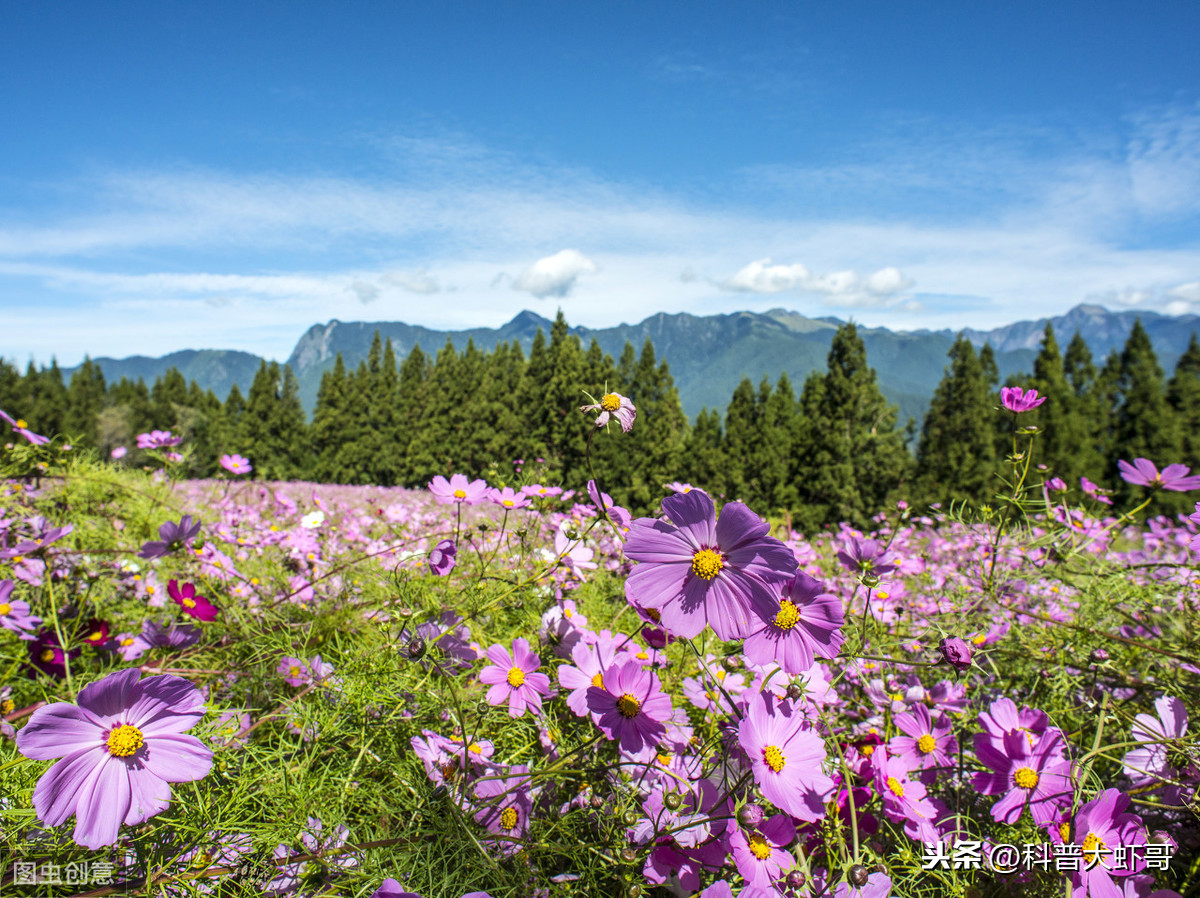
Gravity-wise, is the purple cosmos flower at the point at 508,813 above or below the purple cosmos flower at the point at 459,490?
below

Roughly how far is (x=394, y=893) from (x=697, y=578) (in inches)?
17.8

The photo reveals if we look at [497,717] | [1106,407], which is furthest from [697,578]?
[1106,407]

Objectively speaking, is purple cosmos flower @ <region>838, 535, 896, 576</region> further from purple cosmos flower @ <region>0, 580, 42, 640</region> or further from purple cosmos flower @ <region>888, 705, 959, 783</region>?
purple cosmos flower @ <region>0, 580, 42, 640</region>

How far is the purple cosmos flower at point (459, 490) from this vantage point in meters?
1.16

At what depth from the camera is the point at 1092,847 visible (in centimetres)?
77

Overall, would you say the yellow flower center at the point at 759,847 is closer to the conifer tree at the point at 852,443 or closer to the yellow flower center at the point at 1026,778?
the yellow flower center at the point at 1026,778

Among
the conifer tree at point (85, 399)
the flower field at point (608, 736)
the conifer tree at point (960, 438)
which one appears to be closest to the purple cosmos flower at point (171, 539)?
the flower field at point (608, 736)

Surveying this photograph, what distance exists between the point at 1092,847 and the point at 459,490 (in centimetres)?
108

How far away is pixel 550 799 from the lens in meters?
0.94

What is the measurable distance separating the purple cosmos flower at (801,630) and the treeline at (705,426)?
6.29 m

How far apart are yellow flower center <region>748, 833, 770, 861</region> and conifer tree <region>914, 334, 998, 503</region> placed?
46.6ft

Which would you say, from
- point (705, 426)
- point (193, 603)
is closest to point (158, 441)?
point (193, 603)

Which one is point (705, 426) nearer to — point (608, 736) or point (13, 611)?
point (13, 611)

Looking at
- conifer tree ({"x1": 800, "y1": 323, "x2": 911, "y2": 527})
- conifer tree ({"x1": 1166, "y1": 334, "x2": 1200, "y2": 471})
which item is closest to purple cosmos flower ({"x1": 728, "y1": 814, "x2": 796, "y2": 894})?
conifer tree ({"x1": 800, "y1": 323, "x2": 911, "y2": 527})
